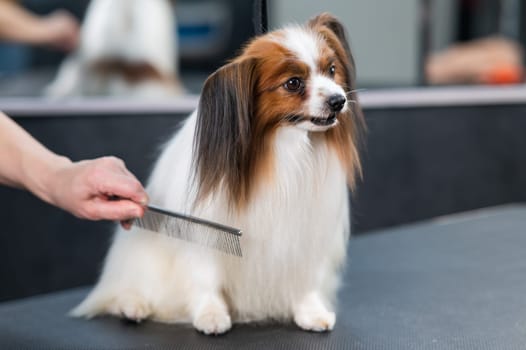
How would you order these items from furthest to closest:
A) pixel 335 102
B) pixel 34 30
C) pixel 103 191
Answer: pixel 34 30
pixel 103 191
pixel 335 102

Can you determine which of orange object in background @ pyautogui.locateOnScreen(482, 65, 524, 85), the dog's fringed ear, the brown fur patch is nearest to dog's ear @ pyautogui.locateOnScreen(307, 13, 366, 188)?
the dog's fringed ear

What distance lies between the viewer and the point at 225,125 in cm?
96

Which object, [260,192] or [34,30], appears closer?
[260,192]

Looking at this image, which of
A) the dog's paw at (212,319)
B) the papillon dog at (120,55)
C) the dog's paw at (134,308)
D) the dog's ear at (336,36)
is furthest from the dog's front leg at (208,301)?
the papillon dog at (120,55)

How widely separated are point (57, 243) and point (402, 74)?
165cm

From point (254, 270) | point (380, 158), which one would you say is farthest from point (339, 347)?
point (380, 158)

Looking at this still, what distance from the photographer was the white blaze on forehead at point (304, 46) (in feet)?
3.16

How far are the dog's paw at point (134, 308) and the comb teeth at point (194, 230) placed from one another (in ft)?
0.48

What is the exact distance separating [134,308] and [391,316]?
45 centimetres

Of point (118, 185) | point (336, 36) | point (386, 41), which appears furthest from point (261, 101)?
point (386, 41)

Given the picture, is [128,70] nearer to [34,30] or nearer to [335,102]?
[34,30]

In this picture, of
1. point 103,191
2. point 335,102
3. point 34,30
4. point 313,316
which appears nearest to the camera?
point 335,102

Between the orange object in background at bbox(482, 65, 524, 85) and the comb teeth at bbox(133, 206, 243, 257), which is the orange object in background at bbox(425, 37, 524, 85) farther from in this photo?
the comb teeth at bbox(133, 206, 243, 257)

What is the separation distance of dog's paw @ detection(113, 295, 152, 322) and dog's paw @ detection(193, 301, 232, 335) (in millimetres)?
113
